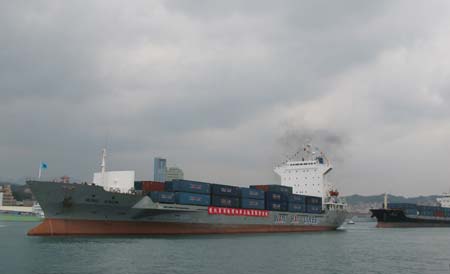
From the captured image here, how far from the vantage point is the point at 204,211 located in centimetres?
4856

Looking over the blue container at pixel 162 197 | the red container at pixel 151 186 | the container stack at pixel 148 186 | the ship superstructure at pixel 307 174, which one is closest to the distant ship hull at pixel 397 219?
the ship superstructure at pixel 307 174

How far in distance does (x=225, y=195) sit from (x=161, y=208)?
10.3 metres

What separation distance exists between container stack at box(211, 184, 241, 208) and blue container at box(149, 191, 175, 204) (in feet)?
20.7

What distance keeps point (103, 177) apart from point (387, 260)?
29.3 metres

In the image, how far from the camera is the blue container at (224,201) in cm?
5044

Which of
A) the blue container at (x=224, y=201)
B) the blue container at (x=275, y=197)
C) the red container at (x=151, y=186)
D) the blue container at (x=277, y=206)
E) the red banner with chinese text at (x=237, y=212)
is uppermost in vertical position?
the red container at (x=151, y=186)

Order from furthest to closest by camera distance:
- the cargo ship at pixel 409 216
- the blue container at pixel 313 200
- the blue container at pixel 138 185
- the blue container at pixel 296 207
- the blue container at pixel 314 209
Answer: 1. the cargo ship at pixel 409 216
2. the blue container at pixel 313 200
3. the blue container at pixel 314 209
4. the blue container at pixel 296 207
5. the blue container at pixel 138 185

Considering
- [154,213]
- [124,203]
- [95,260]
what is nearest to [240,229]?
[154,213]

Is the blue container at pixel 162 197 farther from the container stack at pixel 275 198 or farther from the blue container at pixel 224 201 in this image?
the container stack at pixel 275 198

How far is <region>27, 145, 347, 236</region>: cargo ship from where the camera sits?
4103cm

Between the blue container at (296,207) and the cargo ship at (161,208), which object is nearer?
the cargo ship at (161,208)

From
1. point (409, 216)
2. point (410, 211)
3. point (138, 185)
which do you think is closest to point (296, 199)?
point (138, 185)

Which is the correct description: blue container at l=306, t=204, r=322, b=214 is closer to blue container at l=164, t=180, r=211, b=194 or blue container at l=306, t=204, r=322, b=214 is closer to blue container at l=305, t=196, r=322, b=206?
blue container at l=305, t=196, r=322, b=206

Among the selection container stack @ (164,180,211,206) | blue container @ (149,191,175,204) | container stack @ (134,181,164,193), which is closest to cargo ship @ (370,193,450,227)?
container stack @ (164,180,211,206)
